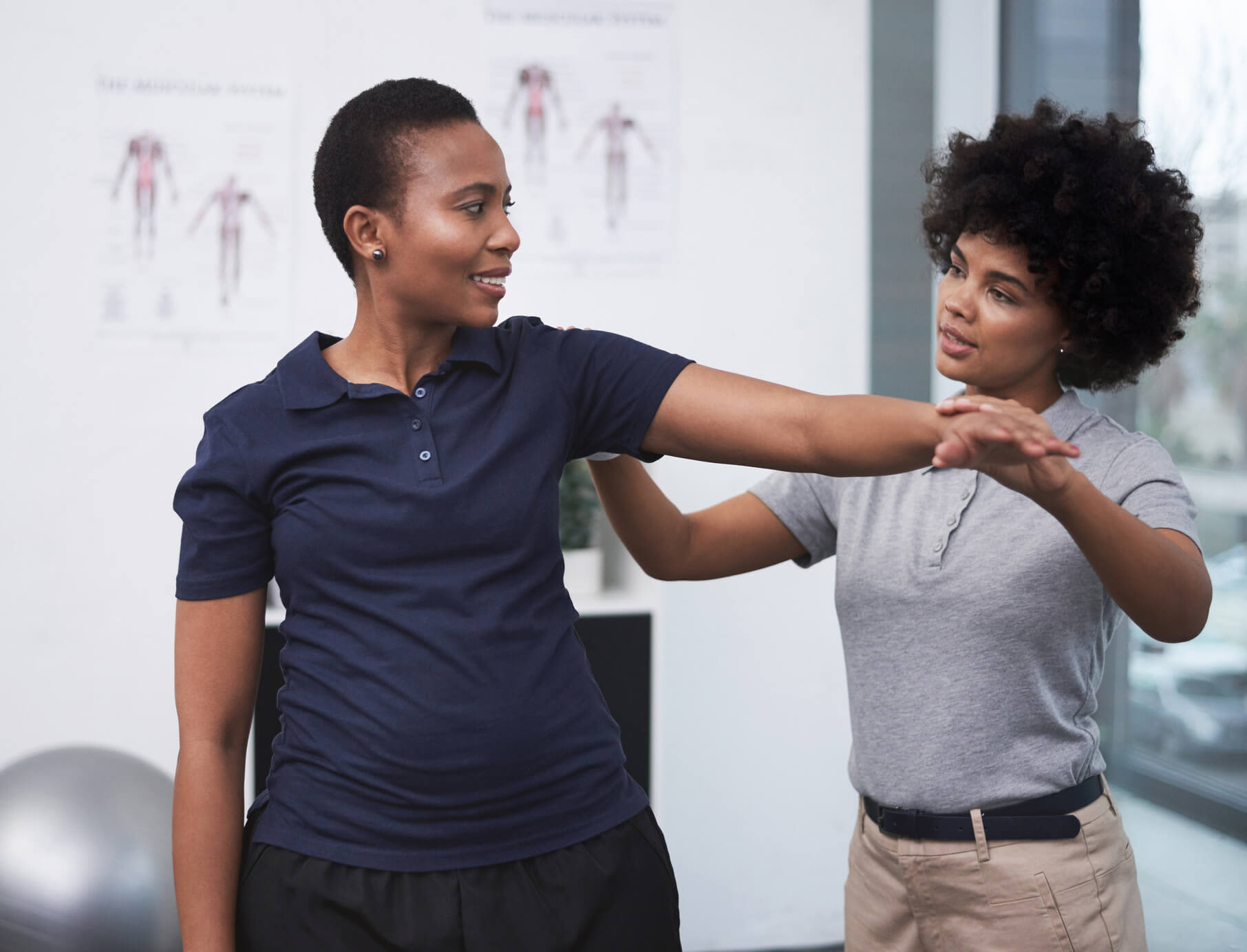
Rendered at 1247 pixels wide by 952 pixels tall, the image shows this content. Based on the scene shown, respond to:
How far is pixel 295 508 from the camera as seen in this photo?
106 centimetres

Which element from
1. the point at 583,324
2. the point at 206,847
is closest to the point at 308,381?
the point at 206,847

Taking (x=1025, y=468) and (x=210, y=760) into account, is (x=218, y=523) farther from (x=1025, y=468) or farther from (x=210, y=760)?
(x=1025, y=468)

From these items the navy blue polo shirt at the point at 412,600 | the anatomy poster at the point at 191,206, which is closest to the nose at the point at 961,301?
the navy blue polo shirt at the point at 412,600

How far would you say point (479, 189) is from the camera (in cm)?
109

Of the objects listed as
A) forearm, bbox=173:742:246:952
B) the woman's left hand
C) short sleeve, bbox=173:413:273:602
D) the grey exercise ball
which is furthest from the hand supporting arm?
the grey exercise ball

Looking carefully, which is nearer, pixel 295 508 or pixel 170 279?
pixel 295 508

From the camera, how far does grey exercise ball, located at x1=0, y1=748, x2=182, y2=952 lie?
1.52m

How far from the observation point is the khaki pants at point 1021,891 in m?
1.29

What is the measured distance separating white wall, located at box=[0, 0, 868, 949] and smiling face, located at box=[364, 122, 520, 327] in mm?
1413

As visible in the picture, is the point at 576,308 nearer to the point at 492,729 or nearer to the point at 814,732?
the point at 814,732

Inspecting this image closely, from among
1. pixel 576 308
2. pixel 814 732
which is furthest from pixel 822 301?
pixel 814 732

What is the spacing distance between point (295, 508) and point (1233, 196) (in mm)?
1898

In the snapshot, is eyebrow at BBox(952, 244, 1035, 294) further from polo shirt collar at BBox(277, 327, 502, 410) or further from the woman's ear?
the woman's ear

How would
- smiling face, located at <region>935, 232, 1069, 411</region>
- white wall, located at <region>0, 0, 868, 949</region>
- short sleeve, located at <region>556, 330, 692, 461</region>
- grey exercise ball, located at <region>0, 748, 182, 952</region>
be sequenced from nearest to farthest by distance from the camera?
short sleeve, located at <region>556, 330, 692, 461</region>, smiling face, located at <region>935, 232, 1069, 411</region>, grey exercise ball, located at <region>0, 748, 182, 952</region>, white wall, located at <region>0, 0, 868, 949</region>
